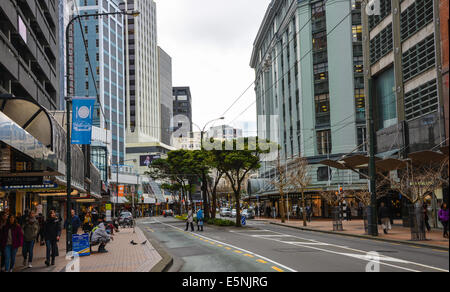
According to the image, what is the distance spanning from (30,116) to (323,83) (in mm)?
45489

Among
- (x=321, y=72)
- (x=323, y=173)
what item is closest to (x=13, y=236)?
(x=323, y=173)

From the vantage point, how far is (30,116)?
60.3ft

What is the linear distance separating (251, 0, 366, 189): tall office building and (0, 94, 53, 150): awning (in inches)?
1494

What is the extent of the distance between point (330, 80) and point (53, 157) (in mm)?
45537

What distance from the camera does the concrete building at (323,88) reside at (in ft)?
185

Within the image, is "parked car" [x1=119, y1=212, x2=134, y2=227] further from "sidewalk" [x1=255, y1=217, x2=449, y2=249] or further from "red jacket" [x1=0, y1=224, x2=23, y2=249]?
"red jacket" [x1=0, y1=224, x2=23, y2=249]

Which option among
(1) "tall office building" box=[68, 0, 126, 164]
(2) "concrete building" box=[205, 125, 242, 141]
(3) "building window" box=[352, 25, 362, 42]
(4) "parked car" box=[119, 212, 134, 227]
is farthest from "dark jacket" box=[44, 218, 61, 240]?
(1) "tall office building" box=[68, 0, 126, 164]

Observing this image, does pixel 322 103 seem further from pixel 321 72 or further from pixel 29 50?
pixel 29 50

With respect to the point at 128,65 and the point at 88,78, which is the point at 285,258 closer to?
the point at 88,78

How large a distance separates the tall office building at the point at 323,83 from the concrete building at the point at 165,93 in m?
111
